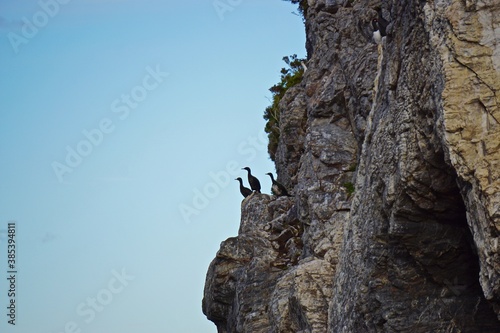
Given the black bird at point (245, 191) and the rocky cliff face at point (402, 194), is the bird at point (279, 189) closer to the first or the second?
the black bird at point (245, 191)

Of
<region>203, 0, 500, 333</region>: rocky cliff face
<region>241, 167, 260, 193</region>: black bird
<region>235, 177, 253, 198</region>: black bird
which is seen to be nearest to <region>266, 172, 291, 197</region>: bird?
<region>241, 167, 260, 193</region>: black bird

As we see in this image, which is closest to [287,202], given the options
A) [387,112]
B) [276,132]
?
[276,132]

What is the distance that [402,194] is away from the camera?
1850cm

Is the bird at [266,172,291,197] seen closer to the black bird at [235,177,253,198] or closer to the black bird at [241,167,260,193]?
the black bird at [241,167,260,193]

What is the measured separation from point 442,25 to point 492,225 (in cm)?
362

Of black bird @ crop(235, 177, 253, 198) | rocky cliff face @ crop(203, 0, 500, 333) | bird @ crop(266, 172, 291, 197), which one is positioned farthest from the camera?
black bird @ crop(235, 177, 253, 198)

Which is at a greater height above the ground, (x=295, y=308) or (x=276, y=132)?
(x=276, y=132)

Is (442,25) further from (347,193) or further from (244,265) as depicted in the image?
(244,265)

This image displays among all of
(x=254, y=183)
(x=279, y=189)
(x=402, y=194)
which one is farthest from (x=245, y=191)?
(x=402, y=194)

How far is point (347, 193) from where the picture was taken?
104 ft

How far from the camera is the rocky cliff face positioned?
50.9 feet

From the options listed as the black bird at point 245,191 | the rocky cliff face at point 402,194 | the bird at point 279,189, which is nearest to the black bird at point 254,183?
the black bird at point 245,191

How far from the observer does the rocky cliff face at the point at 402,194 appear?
15500 millimetres

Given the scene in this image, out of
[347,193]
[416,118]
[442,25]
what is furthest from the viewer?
[347,193]
